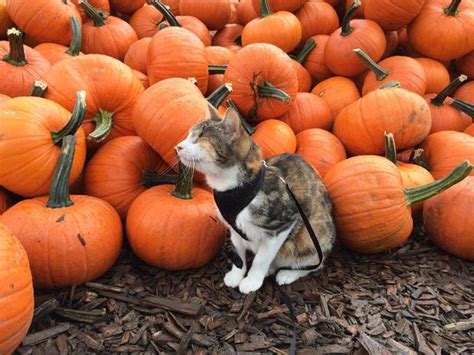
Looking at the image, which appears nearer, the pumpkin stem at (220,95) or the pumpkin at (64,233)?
the pumpkin at (64,233)

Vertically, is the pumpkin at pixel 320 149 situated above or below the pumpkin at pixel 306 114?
below

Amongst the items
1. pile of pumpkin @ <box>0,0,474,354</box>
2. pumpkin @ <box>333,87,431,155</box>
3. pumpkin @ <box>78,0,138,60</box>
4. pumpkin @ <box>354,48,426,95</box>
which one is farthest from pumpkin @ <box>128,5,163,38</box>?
pumpkin @ <box>333,87,431,155</box>

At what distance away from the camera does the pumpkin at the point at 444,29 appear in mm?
4168

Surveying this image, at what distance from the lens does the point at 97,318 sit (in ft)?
7.54

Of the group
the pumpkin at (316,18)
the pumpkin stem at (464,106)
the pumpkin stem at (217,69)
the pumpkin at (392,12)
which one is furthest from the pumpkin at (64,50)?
the pumpkin stem at (464,106)

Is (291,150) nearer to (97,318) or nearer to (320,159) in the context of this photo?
(320,159)

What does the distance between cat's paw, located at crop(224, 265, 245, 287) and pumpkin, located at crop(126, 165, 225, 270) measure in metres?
0.20

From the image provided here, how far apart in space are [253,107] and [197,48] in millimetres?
692

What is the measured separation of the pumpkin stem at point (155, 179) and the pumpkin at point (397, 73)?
2.19 m

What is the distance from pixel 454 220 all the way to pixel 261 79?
1.82 meters

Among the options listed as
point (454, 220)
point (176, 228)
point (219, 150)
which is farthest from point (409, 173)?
point (176, 228)

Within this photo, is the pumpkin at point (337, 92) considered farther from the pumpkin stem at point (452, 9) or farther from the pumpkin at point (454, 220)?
the pumpkin at point (454, 220)

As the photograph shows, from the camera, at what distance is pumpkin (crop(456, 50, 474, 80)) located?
444cm

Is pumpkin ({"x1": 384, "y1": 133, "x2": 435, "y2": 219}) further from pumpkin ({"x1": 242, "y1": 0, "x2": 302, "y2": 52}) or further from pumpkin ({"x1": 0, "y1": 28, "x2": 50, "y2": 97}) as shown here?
pumpkin ({"x1": 0, "y1": 28, "x2": 50, "y2": 97})
